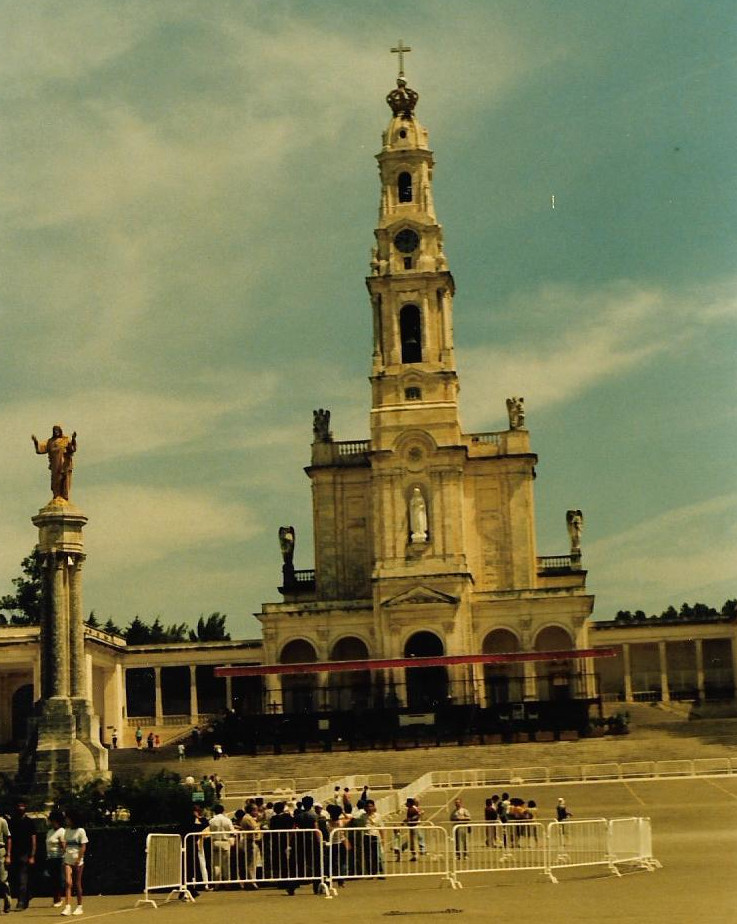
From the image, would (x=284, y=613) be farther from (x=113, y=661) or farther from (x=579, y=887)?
(x=579, y=887)

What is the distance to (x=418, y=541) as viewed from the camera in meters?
78.2

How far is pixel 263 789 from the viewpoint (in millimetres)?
54469

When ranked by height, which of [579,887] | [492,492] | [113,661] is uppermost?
[492,492]

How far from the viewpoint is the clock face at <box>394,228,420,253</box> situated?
83625mm

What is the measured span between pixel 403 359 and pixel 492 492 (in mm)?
7797

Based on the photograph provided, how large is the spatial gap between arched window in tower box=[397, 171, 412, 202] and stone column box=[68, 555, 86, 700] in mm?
41923

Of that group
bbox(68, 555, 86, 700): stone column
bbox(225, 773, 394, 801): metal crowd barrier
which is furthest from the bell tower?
bbox(68, 555, 86, 700): stone column

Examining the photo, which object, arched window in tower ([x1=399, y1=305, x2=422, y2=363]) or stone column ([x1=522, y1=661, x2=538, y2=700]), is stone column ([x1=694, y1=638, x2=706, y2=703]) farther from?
arched window in tower ([x1=399, y1=305, x2=422, y2=363])

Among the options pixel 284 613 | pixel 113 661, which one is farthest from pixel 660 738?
pixel 113 661

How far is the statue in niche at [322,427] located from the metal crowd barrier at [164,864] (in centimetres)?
5859

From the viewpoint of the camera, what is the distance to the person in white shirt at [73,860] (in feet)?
83.4

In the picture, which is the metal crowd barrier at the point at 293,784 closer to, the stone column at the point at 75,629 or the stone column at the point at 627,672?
the stone column at the point at 75,629

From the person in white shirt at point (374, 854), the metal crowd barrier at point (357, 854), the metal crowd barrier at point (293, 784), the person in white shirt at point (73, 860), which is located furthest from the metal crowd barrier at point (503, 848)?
the metal crowd barrier at point (293, 784)

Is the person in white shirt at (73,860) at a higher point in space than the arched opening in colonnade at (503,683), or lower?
lower
